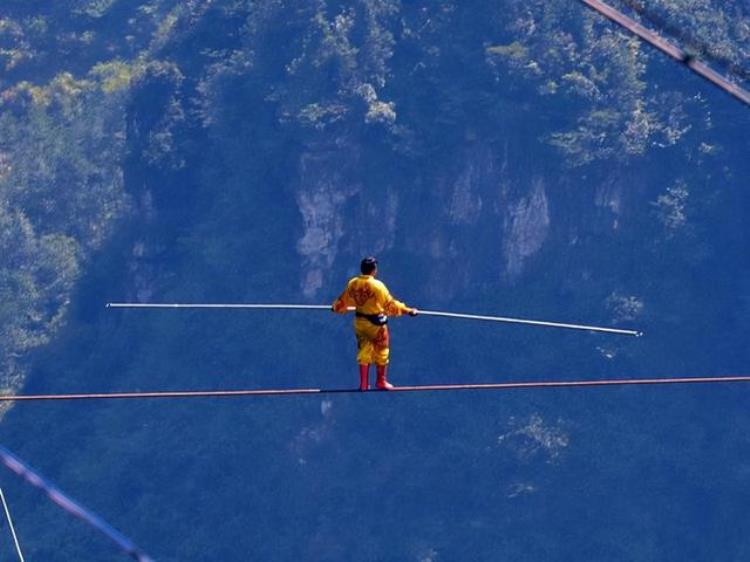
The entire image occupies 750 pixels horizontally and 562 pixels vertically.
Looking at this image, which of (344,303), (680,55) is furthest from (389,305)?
(680,55)

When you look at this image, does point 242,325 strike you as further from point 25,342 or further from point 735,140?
point 735,140

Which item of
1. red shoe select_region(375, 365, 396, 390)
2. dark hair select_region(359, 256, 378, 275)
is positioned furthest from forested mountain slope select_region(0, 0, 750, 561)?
dark hair select_region(359, 256, 378, 275)

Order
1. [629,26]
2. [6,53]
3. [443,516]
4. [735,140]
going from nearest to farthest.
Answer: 1. [629,26]
2. [443,516]
3. [735,140]
4. [6,53]

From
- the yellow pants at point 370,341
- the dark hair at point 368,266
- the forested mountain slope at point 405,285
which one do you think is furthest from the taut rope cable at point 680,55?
the forested mountain slope at point 405,285

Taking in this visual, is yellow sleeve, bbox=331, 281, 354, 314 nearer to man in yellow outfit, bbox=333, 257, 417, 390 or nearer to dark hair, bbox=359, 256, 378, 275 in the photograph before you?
man in yellow outfit, bbox=333, 257, 417, 390

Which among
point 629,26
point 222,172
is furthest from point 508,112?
point 629,26

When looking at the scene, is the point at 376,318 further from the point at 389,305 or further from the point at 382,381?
the point at 382,381

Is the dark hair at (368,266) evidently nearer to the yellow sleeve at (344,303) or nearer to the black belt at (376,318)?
the yellow sleeve at (344,303)
